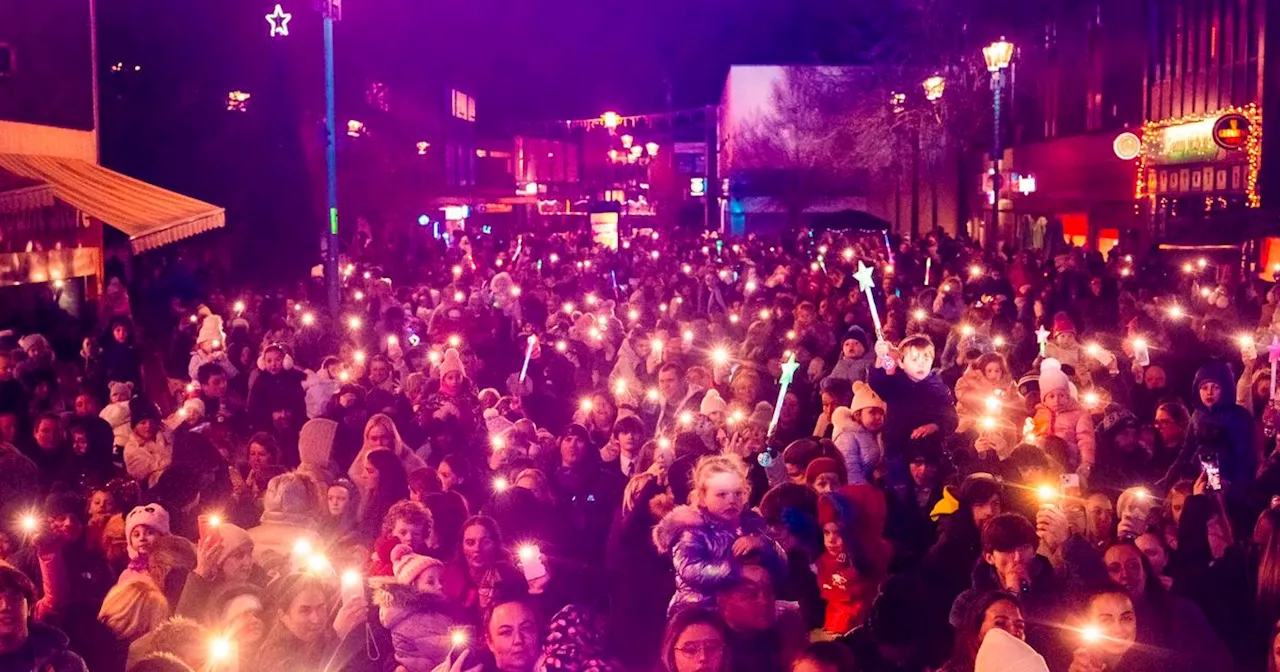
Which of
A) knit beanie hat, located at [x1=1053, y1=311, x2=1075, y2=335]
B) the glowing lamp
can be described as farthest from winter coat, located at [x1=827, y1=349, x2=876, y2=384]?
the glowing lamp

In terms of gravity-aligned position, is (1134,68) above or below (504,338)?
above

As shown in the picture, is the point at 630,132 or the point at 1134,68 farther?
the point at 630,132

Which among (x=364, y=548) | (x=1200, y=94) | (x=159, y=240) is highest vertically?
(x=1200, y=94)

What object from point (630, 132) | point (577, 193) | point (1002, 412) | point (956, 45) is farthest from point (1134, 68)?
point (630, 132)

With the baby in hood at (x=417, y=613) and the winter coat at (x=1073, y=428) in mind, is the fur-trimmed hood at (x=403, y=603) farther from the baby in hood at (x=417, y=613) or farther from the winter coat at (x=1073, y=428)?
the winter coat at (x=1073, y=428)

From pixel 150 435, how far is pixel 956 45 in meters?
37.6

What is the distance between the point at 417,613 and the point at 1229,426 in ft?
17.5

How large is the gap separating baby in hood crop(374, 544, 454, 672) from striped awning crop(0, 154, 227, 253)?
1167cm

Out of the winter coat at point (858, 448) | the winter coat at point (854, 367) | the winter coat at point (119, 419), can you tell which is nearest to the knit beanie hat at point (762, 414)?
the winter coat at point (854, 367)

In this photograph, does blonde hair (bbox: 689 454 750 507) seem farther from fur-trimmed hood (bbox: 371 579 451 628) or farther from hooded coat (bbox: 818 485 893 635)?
fur-trimmed hood (bbox: 371 579 451 628)

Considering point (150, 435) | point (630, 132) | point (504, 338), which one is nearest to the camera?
point (150, 435)

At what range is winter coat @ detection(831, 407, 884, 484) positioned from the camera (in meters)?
8.67

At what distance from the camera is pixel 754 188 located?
6306 cm

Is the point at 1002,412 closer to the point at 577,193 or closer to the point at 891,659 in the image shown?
the point at 891,659
